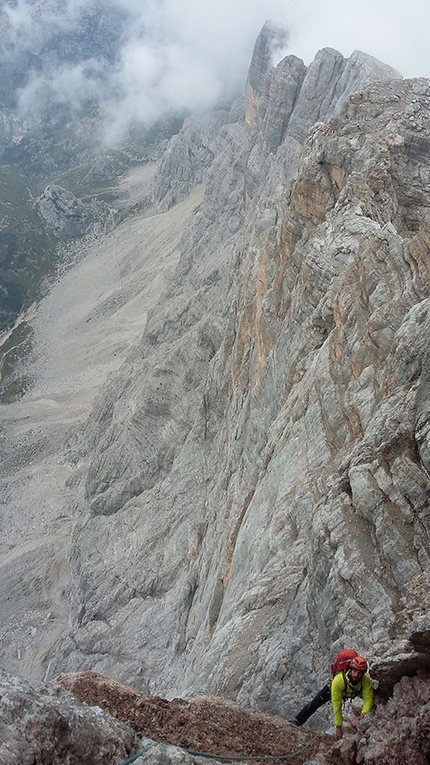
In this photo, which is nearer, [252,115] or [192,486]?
[192,486]

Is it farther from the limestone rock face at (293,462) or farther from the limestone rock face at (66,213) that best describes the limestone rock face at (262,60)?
the limestone rock face at (66,213)

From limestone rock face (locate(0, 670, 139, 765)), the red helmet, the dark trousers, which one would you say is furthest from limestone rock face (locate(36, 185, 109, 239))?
the red helmet

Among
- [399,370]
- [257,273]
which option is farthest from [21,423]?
[399,370]

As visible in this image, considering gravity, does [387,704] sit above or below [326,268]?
below

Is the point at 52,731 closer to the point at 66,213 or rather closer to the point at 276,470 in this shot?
the point at 276,470

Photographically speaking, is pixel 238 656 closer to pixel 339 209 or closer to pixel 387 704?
pixel 387 704

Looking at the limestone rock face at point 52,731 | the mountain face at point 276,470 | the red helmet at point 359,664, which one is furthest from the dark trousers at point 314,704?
the limestone rock face at point 52,731

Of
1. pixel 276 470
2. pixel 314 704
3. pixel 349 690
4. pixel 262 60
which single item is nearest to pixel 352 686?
pixel 349 690
